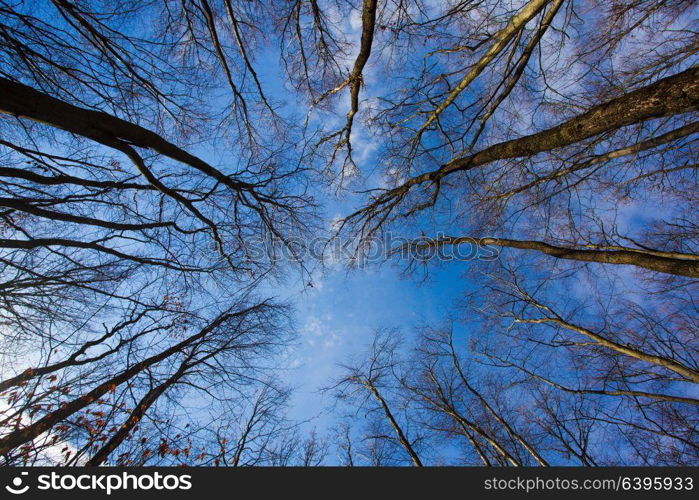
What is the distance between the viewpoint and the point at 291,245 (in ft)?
17.3

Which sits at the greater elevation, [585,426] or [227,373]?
[227,373]

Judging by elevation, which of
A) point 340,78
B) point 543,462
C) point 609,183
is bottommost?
point 543,462

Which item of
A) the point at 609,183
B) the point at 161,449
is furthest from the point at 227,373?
the point at 609,183

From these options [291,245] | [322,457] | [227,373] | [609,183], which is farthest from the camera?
[322,457]

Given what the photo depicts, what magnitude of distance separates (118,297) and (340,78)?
635 cm
